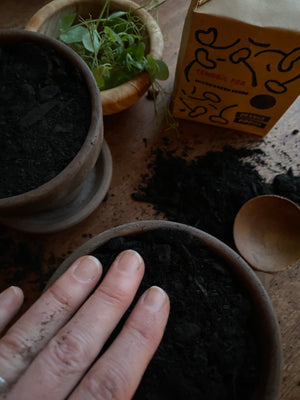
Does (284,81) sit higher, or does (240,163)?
(284,81)

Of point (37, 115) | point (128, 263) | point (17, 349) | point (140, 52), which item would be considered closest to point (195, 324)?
point (128, 263)

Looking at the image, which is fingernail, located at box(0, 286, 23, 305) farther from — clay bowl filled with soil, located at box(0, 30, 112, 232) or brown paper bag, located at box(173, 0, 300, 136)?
brown paper bag, located at box(173, 0, 300, 136)

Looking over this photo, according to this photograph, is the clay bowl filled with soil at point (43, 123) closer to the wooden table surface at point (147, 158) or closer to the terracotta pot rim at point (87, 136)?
the terracotta pot rim at point (87, 136)

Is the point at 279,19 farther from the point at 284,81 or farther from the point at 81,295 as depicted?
the point at 81,295

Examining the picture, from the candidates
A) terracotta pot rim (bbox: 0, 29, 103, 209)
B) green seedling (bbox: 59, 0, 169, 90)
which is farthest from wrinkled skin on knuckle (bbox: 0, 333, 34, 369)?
green seedling (bbox: 59, 0, 169, 90)

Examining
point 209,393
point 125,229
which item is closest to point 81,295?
point 125,229

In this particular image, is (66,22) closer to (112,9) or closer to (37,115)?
(112,9)
